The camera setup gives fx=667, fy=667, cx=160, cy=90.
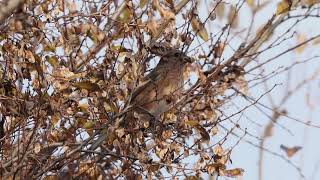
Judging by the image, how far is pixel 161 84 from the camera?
6.05 meters

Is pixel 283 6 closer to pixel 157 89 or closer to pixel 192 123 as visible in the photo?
pixel 192 123

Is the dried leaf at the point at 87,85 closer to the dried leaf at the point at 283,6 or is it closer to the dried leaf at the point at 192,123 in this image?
the dried leaf at the point at 192,123

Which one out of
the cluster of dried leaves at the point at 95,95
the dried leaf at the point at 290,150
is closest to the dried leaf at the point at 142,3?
the cluster of dried leaves at the point at 95,95

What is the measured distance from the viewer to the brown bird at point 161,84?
496 centimetres

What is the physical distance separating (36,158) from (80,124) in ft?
1.36

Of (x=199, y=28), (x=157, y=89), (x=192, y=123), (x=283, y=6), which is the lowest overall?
(x=192, y=123)

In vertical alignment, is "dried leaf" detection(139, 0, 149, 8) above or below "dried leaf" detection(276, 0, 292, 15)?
below

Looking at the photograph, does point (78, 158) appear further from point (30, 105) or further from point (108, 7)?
point (108, 7)

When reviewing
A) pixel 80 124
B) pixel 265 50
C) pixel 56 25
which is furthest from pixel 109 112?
pixel 265 50

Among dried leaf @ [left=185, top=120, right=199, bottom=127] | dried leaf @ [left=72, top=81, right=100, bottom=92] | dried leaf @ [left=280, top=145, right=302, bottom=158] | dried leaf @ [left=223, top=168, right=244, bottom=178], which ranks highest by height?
dried leaf @ [left=280, top=145, right=302, bottom=158]

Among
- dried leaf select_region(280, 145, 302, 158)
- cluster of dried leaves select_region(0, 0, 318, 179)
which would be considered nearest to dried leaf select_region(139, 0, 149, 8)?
cluster of dried leaves select_region(0, 0, 318, 179)

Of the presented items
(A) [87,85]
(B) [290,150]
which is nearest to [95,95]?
(A) [87,85]

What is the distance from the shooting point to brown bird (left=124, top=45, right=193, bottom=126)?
4.96 m

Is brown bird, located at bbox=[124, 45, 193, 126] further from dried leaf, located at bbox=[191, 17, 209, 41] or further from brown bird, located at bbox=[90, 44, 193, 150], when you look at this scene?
dried leaf, located at bbox=[191, 17, 209, 41]
